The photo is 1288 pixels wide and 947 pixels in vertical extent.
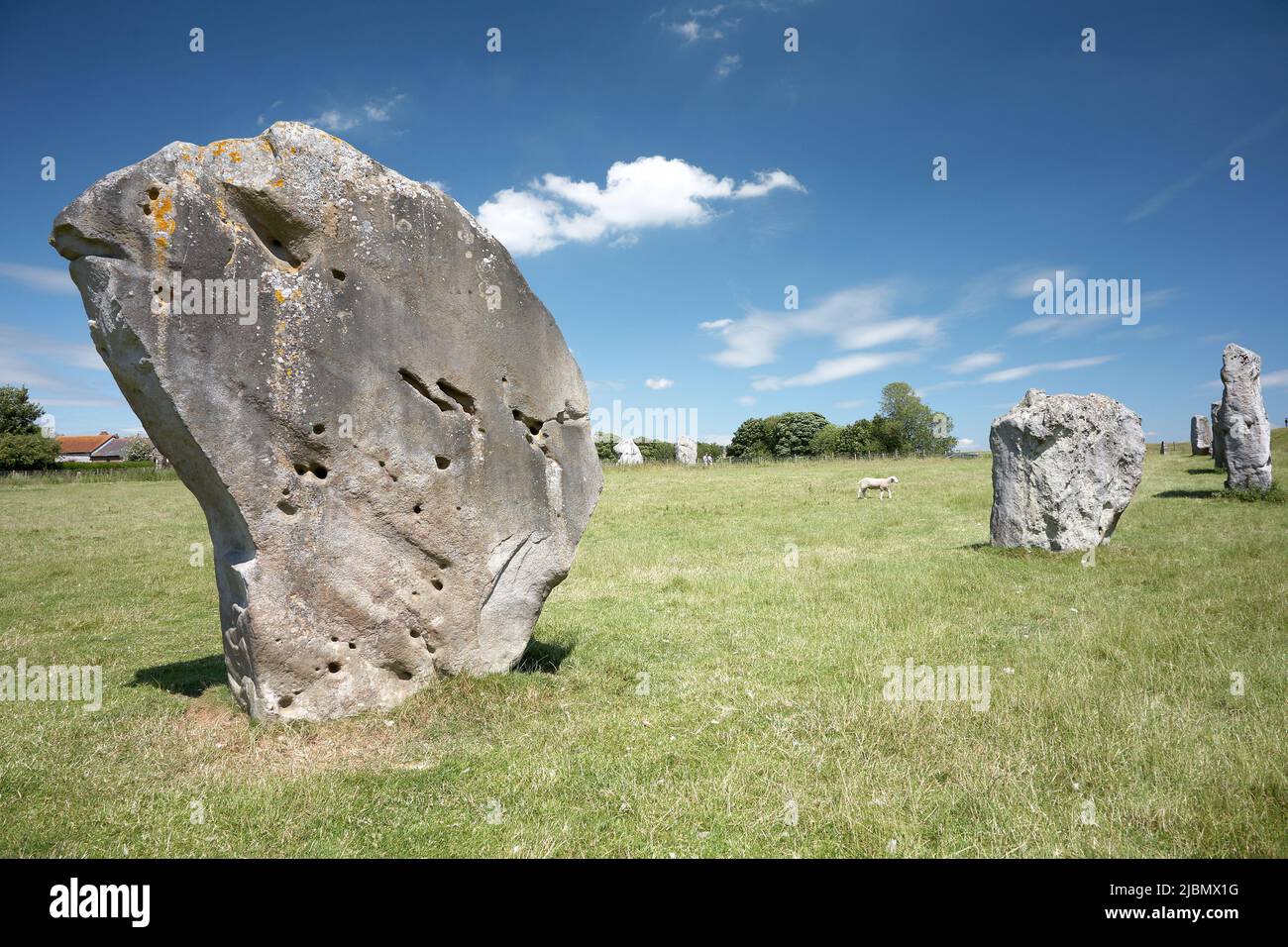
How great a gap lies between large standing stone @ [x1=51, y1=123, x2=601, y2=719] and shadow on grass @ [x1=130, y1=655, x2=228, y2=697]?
149 cm

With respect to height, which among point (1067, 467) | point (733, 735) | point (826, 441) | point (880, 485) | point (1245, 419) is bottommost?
point (733, 735)

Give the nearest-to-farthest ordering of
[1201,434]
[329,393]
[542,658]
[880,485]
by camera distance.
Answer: [329,393] < [542,658] < [880,485] < [1201,434]

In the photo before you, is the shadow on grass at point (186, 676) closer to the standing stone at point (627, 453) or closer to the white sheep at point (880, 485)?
the white sheep at point (880, 485)

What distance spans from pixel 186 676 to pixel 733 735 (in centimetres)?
702

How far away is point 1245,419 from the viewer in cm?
2284

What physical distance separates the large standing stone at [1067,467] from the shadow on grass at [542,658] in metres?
11.6

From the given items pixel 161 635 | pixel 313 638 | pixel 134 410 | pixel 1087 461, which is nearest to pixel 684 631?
pixel 313 638

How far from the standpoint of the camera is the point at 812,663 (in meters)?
8.97

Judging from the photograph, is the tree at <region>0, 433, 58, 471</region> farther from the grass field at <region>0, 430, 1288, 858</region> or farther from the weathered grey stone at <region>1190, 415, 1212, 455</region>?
the weathered grey stone at <region>1190, 415, 1212, 455</region>

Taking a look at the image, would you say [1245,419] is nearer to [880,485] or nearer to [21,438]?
[880,485]

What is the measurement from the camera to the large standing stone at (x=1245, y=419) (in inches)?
890

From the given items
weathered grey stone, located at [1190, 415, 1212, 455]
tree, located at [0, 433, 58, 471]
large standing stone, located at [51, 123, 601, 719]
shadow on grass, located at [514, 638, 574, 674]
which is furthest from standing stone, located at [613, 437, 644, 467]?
tree, located at [0, 433, 58, 471]

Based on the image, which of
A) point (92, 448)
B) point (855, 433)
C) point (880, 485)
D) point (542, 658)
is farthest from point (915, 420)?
point (92, 448)

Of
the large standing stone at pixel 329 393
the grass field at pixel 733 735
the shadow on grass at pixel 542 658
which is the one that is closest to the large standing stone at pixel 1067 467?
the grass field at pixel 733 735
